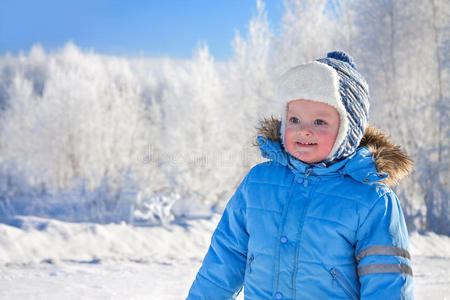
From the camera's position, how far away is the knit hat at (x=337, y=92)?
4.13 feet

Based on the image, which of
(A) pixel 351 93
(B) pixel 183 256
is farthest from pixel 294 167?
(B) pixel 183 256

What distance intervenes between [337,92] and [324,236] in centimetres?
46

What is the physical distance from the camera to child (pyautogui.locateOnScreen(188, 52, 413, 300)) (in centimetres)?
115

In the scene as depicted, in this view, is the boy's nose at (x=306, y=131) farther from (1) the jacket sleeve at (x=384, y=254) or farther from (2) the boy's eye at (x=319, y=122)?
(1) the jacket sleeve at (x=384, y=254)

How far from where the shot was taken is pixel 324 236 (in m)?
1.19

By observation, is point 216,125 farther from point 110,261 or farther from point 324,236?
point 324,236

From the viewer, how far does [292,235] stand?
1.22 m

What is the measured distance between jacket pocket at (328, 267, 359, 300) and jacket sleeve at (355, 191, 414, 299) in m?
0.05

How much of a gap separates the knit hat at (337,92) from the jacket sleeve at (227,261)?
1.25ft

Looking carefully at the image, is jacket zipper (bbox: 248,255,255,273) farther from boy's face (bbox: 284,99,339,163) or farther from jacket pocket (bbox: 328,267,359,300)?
boy's face (bbox: 284,99,339,163)

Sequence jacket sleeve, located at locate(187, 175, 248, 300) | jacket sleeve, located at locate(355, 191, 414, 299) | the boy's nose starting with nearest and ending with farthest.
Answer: jacket sleeve, located at locate(355, 191, 414, 299) < the boy's nose < jacket sleeve, located at locate(187, 175, 248, 300)

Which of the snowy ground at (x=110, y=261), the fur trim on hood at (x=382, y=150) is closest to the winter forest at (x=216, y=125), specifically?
the fur trim on hood at (x=382, y=150)

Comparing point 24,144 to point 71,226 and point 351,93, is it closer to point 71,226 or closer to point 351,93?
point 71,226

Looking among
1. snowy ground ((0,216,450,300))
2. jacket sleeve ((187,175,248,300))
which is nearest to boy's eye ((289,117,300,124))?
jacket sleeve ((187,175,248,300))
